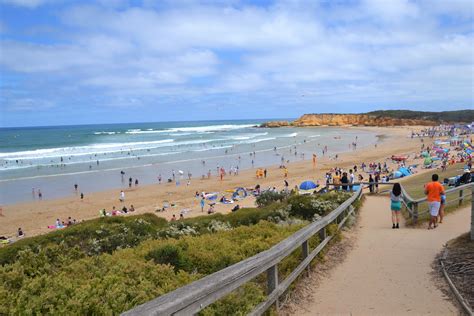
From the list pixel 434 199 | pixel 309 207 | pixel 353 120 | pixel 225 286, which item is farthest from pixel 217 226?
pixel 353 120

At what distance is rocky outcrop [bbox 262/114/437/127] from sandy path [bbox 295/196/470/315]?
127117 millimetres

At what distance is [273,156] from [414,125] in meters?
86.6

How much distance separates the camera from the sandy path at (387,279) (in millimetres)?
4949

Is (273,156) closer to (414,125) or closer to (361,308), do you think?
(361,308)

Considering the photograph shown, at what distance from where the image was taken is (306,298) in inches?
210

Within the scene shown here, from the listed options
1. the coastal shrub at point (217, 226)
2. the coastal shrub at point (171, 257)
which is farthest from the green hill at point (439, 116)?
the coastal shrub at point (171, 257)

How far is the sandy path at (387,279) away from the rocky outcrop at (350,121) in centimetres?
12712

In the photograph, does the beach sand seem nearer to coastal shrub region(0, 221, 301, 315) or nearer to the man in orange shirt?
the man in orange shirt

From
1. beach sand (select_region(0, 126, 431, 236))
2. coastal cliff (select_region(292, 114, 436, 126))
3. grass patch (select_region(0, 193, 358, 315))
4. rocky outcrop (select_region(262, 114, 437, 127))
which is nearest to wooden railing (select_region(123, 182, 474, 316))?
grass patch (select_region(0, 193, 358, 315))

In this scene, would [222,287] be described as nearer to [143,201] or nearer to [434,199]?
[434,199]

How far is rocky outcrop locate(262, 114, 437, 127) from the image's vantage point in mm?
130750

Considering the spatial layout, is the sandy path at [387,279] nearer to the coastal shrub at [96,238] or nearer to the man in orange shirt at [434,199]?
the man in orange shirt at [434,199]

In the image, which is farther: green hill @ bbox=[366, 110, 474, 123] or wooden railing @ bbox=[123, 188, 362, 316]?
green hill @ bbox=[366, 110, 474, 123]

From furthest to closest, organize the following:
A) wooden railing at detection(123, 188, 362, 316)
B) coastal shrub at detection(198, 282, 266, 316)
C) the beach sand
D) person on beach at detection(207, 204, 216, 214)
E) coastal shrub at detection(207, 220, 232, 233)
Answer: the beach sand < person on beach at detection(207, 204, 216, 214) < coastal shrub at detection(207, 220, 232, 233) < coastal shrub at detection(198, 282, 266, 316) < wooden railing at detection(123, 188, 362, 316)
